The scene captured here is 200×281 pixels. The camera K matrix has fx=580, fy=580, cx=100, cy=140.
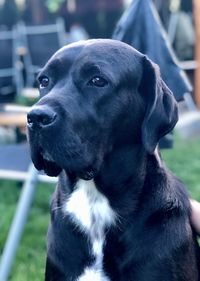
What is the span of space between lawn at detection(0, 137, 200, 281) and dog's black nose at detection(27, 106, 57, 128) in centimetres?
169

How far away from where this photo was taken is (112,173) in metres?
2.58

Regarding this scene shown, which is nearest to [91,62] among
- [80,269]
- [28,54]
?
[80,269]

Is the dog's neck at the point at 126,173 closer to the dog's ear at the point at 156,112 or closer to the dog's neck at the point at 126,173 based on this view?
the dog's neck at the point at 126,173

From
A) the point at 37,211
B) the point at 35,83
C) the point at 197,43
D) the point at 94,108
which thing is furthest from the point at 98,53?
the point at 197,43

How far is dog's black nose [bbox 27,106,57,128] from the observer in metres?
2.23

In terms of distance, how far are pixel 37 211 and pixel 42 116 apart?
2685 millimetres

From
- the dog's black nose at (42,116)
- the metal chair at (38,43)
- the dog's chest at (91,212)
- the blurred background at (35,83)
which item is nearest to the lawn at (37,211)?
the blurred background at (35,83)

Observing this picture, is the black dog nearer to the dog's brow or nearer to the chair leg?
the dog's brow

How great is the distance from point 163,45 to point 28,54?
5.93 meters

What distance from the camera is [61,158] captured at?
2348 millimetres

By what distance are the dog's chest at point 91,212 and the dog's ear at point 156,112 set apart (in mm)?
345

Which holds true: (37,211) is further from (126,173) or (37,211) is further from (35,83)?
(126,173)

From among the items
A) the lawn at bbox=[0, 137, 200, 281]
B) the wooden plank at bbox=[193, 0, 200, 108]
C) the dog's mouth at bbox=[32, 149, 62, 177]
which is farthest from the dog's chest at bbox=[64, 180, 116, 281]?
the wooden plank at bbox=[193, 0, 200, 108]

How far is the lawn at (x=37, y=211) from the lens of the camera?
12.8ft
